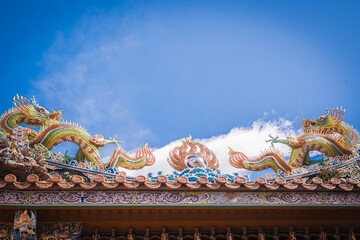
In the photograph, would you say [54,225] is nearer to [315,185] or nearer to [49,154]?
[49,154]

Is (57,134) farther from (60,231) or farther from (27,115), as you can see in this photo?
(60,231)

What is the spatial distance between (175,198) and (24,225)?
2.25 metres

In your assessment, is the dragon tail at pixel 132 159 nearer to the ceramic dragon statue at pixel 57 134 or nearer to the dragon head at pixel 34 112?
the ceramic dragon statue at pixel 57 134

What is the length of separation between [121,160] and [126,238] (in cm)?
325

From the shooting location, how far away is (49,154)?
27.7 ft

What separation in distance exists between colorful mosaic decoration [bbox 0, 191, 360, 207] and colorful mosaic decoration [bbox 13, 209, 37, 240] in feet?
0.49

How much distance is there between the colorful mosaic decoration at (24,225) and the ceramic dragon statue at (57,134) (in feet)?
9.84

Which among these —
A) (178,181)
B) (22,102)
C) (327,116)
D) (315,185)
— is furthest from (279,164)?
(22,102)

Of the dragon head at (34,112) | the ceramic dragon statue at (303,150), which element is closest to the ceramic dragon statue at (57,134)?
the dragon head at (34,112)

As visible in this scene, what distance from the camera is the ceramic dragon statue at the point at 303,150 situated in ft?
34.6

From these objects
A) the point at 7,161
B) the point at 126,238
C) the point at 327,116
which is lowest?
the point at 126,238

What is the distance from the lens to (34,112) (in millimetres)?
9930

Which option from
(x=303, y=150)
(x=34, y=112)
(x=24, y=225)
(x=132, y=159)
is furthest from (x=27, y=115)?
(x=303, y=150)

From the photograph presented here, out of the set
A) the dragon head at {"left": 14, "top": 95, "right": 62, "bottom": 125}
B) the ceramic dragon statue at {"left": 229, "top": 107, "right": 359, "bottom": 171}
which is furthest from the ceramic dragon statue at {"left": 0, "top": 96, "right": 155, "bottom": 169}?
the ceramic dragon statue at {"left": 229, "top": 107, "right": 359, "bottom": 171}
